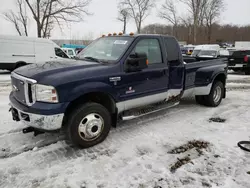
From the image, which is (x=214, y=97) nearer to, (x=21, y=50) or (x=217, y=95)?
(x=217, y=95)

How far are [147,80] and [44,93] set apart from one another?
6.61 feet

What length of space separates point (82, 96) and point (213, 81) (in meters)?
4.06

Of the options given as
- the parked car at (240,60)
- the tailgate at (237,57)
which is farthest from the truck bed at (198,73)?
the tailgate at (237,57)

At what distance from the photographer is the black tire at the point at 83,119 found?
10.8 feet

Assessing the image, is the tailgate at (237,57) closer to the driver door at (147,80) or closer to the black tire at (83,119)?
the driver door at (147,80)

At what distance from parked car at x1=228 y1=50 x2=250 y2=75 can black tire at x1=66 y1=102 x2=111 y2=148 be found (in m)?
12.9

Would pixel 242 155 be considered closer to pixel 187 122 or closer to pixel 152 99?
pixel 187 122

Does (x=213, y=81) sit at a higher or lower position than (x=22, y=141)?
higher

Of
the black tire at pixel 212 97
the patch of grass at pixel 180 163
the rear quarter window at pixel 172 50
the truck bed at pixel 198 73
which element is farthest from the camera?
the black tire at pixel 212 97

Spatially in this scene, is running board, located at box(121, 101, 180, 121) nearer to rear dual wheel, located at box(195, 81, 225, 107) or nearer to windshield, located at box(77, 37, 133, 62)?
windshield, located at box(77, 37, 133, 62)

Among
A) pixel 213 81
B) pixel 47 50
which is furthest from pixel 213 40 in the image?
pixel 213 81

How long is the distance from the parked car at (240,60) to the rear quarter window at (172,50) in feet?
34.8

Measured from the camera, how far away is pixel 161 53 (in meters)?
4.60

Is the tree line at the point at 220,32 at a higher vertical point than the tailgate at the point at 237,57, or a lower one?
higher
